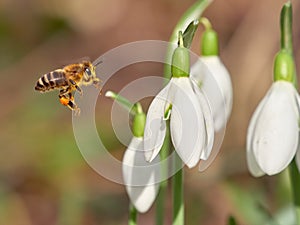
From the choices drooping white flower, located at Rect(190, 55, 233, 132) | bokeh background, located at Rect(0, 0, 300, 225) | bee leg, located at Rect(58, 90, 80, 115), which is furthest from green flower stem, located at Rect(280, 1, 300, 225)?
bokeh background, located at Rect(0, 0, 300, 225)

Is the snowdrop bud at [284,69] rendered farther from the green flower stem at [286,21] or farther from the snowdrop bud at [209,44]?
the snowdrop bud at [209,44]

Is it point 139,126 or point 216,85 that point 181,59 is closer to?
point 139,126

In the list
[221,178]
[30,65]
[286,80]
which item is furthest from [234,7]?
[286,80]

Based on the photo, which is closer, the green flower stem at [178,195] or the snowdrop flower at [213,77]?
the green flower stem at [178,195]

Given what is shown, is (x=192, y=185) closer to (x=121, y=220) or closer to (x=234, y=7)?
(x=121, y=220)

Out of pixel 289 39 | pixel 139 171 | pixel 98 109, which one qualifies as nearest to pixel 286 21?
pixel 289 39

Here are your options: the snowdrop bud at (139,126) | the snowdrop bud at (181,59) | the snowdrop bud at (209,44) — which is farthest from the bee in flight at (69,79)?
the snowdrop bud at (209,44)
